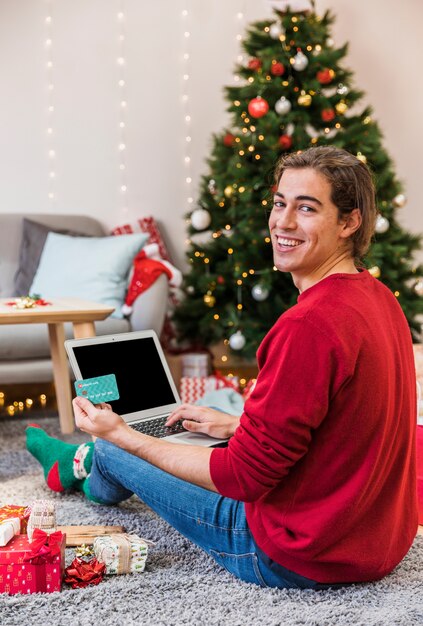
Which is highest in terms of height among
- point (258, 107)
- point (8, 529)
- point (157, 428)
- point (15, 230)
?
point (258, 107)

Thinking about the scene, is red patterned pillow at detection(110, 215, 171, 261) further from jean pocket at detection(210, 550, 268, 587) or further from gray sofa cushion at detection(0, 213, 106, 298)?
jean pocket at detection(210, 550, 268, 587)

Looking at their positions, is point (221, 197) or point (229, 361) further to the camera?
point (229, 361)

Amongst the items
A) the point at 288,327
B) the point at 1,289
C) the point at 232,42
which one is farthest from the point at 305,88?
the point at 288,327

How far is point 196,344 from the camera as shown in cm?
416

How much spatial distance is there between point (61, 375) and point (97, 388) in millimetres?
1543

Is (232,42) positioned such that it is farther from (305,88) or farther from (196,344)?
(196,344)

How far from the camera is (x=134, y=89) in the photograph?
4258 mm

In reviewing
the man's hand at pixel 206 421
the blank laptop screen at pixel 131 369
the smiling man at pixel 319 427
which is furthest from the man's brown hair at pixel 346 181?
the blank laptop screen at pixel 131 369

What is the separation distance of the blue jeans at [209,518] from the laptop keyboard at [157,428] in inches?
4.2

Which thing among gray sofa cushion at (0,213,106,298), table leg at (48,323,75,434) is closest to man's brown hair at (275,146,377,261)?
table leg at (48,323,75,434)

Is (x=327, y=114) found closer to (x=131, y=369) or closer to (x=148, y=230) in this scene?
(x=148, y=230)

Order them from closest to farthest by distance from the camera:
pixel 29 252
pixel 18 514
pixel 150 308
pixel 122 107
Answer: pixel 18 514 < pixel 150 308 < pixel 29 252 < pixel 122 107

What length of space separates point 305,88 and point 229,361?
62.7 inches

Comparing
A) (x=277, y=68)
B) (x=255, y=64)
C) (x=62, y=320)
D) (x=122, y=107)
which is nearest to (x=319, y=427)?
(x=62, y=320)
